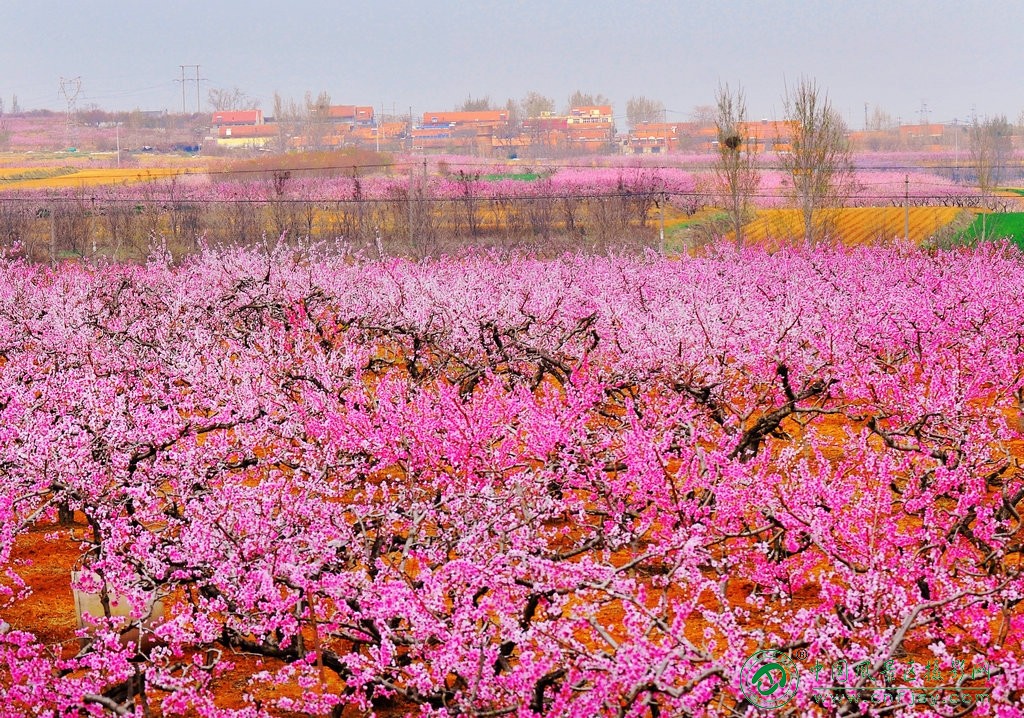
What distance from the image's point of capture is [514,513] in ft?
22.4

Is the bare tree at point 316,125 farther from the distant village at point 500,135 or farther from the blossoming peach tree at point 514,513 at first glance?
the blossoming peach tree at point 514,513

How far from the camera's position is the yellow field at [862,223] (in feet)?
125

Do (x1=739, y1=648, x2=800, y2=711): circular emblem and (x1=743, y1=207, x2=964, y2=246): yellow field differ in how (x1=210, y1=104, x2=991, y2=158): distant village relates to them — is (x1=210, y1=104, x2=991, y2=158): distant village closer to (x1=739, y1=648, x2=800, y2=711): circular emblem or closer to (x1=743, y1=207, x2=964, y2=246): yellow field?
(x1=743, y1=207, x2=964, y2=246): yellow field

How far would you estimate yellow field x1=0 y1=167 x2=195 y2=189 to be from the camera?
2525 inches

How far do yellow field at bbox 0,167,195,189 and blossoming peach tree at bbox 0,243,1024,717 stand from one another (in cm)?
5295

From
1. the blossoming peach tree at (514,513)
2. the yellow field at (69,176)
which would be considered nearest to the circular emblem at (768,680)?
the blossoming peach tree at (514,513)

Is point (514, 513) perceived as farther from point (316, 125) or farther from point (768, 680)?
point (316, 125)

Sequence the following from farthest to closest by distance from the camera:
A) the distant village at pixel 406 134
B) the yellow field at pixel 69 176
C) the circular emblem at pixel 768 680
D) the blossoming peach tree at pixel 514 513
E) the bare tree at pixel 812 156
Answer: the distant village at pixel 406 134
the yellow field at pixel 69 176
the bare tree at pixel 812 156
the blossoming peach tree at pixel 514 513
the circular emblem at pixel 768 680

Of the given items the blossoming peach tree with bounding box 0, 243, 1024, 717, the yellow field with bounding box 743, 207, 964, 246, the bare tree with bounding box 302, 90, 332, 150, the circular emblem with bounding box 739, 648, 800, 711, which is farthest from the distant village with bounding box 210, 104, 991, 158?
the circular emblem with bounding box 739, 648, 800, 711

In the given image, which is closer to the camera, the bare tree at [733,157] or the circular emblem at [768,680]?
the circular emblem at [768,680]

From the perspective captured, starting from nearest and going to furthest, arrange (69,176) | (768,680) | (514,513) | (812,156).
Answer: (768,680) < (514,513) < (812,156) < (69,176)

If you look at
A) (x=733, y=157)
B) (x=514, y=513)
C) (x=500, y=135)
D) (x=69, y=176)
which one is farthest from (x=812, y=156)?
(x=500, y=135)

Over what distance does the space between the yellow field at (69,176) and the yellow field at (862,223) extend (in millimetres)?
33928

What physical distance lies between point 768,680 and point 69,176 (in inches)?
2915
